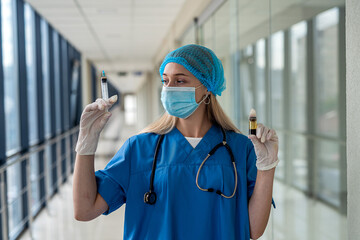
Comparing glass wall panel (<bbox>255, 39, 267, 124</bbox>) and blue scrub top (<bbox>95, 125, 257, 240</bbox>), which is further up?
glass wall panel (<bbox>255, 39, 267, 124</bbox>)

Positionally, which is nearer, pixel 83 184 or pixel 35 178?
pixel 83 184

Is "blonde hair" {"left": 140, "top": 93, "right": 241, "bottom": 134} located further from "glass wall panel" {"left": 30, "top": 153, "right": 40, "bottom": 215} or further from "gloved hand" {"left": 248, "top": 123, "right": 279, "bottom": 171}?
"glass wall panel" {"left": 30, "top": 153, "right": 40, "bottom": 215}

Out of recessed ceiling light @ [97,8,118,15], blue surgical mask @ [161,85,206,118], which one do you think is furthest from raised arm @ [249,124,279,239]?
recessed ceiling light @ [97,8,118,15]

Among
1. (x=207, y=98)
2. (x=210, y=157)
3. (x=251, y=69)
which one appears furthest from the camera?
(x=251, y=69)

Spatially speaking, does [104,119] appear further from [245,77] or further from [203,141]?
[245,77]

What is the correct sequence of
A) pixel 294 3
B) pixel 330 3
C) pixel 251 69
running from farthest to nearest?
1. pixel 251 69
2. pixel 294 3
3. pixel 330 3

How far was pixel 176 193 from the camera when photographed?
1.24m

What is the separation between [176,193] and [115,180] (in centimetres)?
21

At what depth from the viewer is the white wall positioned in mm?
1143

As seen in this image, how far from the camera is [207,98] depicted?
1421mm

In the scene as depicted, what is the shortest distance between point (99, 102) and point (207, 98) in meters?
0.46

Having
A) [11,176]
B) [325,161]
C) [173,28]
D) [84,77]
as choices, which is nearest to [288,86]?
[325,161]

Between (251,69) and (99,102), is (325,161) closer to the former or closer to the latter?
(251,69)

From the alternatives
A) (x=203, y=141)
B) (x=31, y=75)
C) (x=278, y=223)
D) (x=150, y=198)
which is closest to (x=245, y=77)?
(x=278, y=223)
